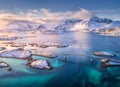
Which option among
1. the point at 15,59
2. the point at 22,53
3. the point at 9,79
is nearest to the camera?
the point at 9,79

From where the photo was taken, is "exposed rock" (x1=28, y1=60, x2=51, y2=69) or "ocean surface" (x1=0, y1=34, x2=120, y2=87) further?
"exposed rock" (x1=28, y1=60, x2=51, y2=69)

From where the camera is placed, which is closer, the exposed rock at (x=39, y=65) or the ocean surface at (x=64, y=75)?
the ocean surface at (x=64, y=75)

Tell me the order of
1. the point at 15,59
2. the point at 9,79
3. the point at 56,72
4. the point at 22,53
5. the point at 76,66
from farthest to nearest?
the point at 22,53
the point at 15,59
the point at 76,66
the point at 56,72
the point at 9,79

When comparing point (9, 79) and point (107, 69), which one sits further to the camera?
point (107, 69)

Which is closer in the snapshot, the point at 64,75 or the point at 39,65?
the point at 64,75

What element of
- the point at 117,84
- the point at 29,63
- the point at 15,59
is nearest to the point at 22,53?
the point at 15,59

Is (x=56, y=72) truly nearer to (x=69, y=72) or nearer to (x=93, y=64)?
(x=69, y=72)

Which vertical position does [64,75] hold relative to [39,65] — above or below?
below

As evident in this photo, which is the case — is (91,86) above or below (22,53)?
below

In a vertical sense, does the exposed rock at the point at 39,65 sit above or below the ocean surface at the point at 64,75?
above

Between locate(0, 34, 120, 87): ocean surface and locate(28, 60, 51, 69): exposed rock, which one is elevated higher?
locate(28, 60, 51, 69): exposed rock
